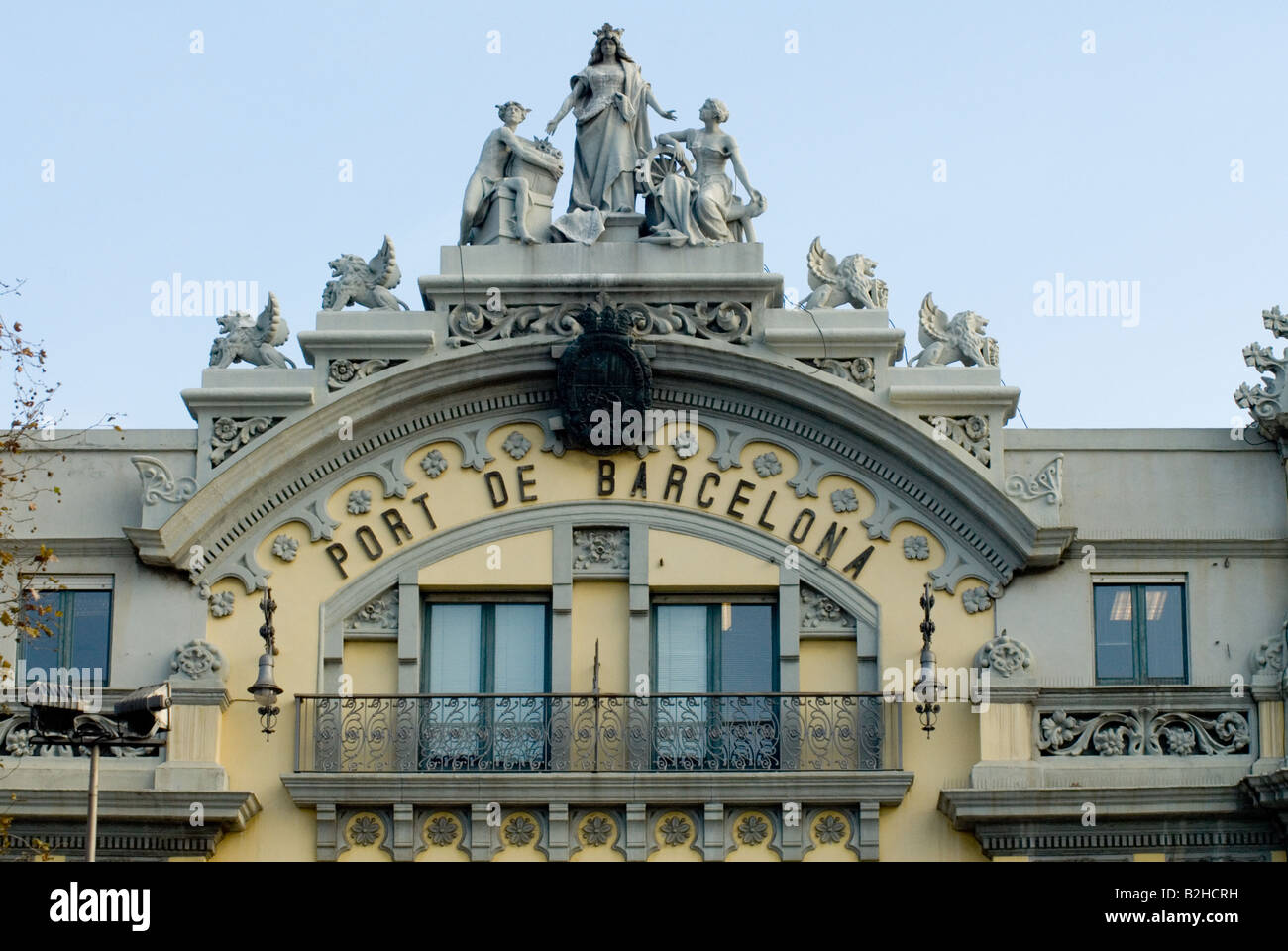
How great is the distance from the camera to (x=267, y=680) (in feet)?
112

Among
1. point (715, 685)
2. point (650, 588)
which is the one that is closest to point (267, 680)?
point (650, 588)

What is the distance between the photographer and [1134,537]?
3556 cm

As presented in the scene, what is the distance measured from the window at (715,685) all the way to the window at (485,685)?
1241mm

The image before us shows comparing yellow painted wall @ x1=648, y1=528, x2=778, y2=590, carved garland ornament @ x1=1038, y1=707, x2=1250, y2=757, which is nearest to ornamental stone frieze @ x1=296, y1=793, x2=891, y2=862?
carved garland ornament @ x1=1038, y1=707, x2=1250, y2=757

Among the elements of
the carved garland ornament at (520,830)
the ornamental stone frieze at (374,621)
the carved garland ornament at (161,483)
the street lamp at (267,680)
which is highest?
the carved garland ornament at (161,483)

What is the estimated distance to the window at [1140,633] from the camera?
3525 centimetres

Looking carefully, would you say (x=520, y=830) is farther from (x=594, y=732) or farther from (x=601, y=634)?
(x=601, y=634)

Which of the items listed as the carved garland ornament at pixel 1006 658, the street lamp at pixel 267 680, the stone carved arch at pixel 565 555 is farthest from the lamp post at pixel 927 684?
the street lamp at pixel 267 680

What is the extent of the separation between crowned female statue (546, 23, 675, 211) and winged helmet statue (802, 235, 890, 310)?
2.19 m

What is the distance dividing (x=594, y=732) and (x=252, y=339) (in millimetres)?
5731

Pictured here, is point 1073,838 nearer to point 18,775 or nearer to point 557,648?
point 557,648

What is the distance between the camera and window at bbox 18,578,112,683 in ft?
116

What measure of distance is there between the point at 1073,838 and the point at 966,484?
12.8 ft

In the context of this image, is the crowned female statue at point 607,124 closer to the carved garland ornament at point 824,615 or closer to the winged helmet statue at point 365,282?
the winged helmet statue at point 365,282
